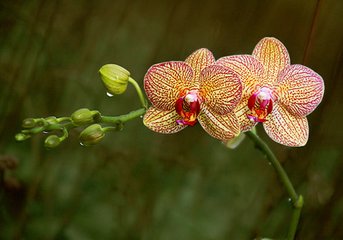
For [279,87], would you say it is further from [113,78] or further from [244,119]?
[113,78]

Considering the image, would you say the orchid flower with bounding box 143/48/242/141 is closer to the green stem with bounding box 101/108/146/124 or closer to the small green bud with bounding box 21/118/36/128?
the green stem with bounding box 101/108/146/124

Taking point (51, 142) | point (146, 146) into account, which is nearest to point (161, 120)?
point (51, 142)

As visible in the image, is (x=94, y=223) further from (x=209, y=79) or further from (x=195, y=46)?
(x=209, y=79)

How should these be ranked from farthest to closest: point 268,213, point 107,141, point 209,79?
point 107,141
point 268,213
point 209,79

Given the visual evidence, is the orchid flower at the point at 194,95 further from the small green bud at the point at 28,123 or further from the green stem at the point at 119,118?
the small green bud at the point at 28,123

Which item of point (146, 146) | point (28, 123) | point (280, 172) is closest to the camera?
point (28, 123)

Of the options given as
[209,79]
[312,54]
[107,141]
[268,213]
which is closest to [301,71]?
[209,79]

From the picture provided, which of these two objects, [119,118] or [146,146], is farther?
[146,146]
